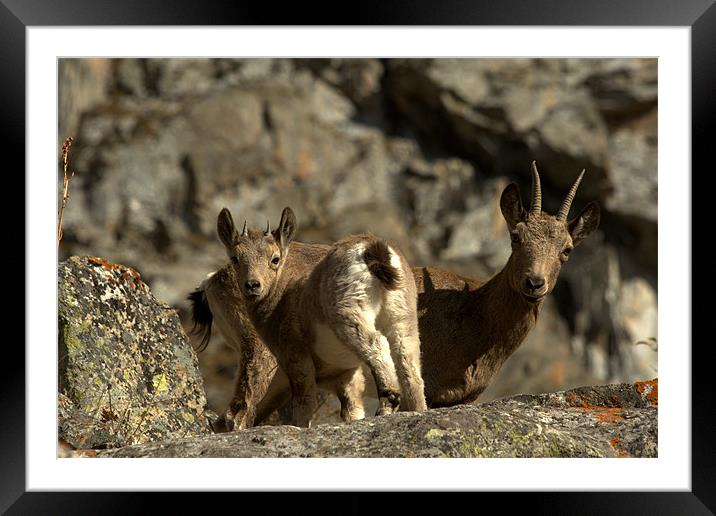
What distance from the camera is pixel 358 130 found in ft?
188

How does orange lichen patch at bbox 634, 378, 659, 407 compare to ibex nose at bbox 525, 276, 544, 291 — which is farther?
ibex nose at bbox 525, 276, 544, 291

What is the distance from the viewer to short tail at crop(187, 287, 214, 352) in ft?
48.3

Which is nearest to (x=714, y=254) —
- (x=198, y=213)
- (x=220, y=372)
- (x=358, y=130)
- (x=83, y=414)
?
(x=83, y=414)

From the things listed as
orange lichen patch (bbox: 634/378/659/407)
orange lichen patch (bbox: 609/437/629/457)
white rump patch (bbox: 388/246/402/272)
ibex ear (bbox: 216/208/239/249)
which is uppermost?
ibex ear (bbox: 216/208/239/249)

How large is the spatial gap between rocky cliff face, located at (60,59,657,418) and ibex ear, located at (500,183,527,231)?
3192 centimetres

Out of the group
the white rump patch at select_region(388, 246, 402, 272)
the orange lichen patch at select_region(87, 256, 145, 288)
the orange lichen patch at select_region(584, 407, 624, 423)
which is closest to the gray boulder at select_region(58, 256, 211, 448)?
the orange lichen patch at select_region(87, 256, 145, 288)

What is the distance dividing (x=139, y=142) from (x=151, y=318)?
40517 millimetres

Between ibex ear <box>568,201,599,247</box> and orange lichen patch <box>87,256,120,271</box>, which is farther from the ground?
ibex ear <box>568,201,599,247</box>

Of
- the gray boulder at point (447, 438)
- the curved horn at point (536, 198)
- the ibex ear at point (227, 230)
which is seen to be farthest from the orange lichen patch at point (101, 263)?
the curved horn at point (536, 198)

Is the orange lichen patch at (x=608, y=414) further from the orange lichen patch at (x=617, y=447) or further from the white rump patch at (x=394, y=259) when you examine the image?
the white rump patch at (x=394, y=259)

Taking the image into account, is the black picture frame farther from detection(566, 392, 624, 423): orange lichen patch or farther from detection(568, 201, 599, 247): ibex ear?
detection(568, 201, 599, 247): ibex ear

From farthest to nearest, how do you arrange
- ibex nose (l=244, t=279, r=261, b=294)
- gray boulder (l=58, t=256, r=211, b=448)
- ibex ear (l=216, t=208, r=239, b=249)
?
ibex ear (l=216, t=208, r=239, b=249), ibex nose (l=244, t=279, r=261, b=294), gray boulder (l=58, t=256, r=211, b=448)

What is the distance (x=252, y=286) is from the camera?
1270 cm

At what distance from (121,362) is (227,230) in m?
2.15
